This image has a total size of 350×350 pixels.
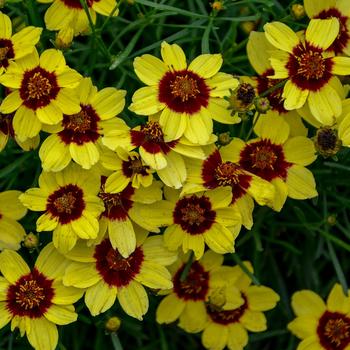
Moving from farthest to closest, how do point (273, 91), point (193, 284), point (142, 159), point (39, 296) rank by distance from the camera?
point (193, 284), point (273, 91), point (39, 296), point (142, 159)

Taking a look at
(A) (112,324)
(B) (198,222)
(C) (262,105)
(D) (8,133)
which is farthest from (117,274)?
(C) (262,105)

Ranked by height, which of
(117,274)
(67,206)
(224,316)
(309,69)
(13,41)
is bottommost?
(224,316)

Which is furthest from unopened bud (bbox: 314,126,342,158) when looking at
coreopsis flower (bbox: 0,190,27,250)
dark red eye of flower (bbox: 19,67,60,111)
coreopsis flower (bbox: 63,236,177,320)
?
coreopsis flower (bbox: 0,190,27,250)

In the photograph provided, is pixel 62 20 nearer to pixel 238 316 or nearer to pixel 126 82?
pixel 126 82

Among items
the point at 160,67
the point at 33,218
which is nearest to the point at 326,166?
the point at 160,67

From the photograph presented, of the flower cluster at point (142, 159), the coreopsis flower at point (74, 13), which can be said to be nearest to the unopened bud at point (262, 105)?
the flower cluster at point (142, 159)

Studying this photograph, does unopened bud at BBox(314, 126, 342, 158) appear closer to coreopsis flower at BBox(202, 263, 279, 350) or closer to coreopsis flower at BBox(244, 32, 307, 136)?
coreopsis flower at BBox(244, 32, 307, 136)

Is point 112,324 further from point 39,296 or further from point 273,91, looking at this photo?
point 273,91
